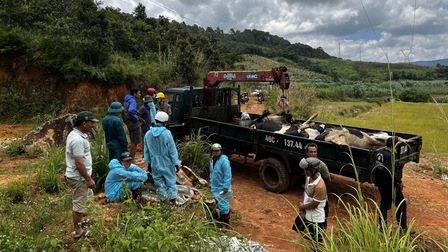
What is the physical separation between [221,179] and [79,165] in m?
1.94

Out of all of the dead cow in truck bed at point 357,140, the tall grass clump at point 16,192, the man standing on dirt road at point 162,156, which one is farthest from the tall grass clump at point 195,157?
the tall grass clump at point 16,192

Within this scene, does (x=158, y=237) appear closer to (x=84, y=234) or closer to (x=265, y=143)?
(x=84, y=234)

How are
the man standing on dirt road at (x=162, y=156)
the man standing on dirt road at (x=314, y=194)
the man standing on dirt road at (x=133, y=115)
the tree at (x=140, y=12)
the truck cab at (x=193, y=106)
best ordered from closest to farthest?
the man standing on dirt road at (x=314, y=194)
the man standing on dirt road at (x=162, y=156)
the man standing on dirt road at (x=133, y=115)
the truck cab at (x=193, y=106)
the tree at (x=140, y=12)

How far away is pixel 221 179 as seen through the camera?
15.5 feet

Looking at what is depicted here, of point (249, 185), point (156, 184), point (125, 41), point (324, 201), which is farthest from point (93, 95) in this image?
point (324, 201)

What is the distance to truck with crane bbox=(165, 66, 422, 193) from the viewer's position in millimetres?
5566

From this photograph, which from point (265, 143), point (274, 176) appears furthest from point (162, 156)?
point (274, 176)

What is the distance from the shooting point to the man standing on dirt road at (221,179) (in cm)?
466

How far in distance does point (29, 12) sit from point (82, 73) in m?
4.30

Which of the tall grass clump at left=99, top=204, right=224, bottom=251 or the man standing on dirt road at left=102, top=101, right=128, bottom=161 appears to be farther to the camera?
the man standing on dirt road at left=102, top=101, right=128, bottom=161

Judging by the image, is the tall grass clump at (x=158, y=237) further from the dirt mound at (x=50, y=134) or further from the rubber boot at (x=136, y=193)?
the dirt mound at (x=50, y=134)

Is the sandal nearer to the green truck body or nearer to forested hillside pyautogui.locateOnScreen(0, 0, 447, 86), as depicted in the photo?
the green truck body

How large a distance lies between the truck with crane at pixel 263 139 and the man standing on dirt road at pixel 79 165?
11.6ft

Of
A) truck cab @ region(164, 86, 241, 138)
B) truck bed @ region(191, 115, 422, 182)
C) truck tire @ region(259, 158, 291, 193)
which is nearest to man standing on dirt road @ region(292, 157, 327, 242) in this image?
truck bed @ region(191, 115, 422, 182)
